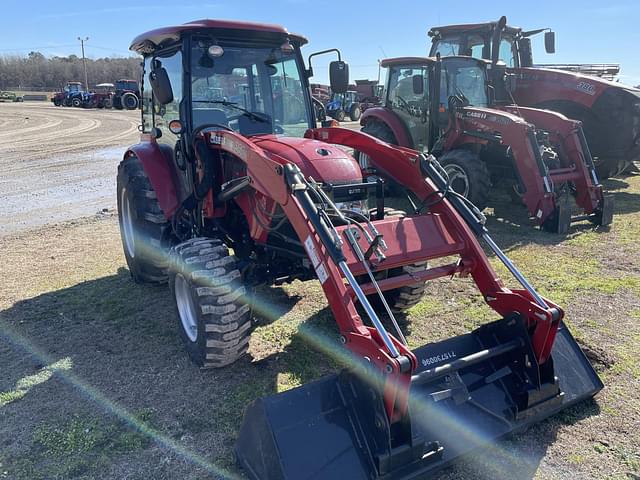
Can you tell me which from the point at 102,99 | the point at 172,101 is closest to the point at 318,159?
the point at 172,101

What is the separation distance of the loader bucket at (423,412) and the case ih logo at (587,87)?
7.37 m

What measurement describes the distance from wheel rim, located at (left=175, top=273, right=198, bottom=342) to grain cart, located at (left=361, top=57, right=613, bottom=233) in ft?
16.2

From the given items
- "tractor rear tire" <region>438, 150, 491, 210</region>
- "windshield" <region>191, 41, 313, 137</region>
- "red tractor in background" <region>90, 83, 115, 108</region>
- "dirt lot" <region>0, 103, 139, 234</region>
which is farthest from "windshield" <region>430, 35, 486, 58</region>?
"red tractor in background" <region>90, 83, 115, 108</region>

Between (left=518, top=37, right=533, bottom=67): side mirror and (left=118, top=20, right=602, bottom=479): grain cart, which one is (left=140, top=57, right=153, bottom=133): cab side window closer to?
(left=118, top=20, right=602, bottom=479): grain cart

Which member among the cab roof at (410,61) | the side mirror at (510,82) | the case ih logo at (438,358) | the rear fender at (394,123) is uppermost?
the cab roof at (410,61)

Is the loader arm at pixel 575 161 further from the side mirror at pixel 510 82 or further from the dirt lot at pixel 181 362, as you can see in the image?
the side mirror at pixel 510 82

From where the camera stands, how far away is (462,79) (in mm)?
8359

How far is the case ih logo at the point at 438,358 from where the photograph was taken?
2.90m

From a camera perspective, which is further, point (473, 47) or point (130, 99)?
point (130, 99)

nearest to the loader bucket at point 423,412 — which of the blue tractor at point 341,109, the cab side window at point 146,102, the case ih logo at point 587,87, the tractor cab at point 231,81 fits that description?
the tractor cab at point 231,81

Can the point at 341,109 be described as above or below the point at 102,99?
below

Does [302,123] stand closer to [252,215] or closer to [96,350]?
[252,215]

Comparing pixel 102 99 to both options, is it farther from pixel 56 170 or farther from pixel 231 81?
pixel 231 81

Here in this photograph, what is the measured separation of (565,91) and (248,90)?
7087 millimetres
